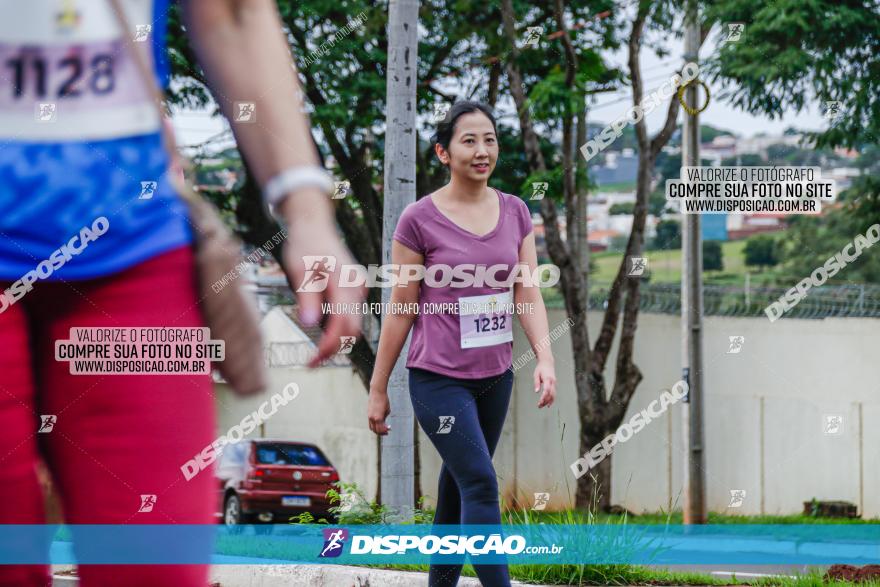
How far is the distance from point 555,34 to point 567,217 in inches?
85.2

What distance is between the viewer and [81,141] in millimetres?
1654

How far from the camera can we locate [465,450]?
3.95 m

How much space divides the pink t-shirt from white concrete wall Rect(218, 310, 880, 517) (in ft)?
33.7

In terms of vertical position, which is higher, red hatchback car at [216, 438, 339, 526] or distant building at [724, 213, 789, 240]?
distant building at [724, 213, 789, 240]

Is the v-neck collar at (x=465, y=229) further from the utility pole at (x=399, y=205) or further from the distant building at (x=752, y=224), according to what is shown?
the distant building at (x=752, y=224)

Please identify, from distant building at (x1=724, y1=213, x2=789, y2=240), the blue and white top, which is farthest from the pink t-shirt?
distant building at (x1=724, y1=213, x2=789, y2=240)

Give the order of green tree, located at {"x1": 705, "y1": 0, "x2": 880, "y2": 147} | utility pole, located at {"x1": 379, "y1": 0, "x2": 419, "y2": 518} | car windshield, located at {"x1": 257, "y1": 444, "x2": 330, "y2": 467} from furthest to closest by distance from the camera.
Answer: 1. car windshield, located at {"x1": 257, "y1": 444, "x2": 330, "y2": 467}
2. green tree, located at {"x1": 705, "y1": 0, "x2": 880, "y2": 147}
3. utility pole, located at {"x1": 379, "y1": 0, "x2": 419, "y2": 518}

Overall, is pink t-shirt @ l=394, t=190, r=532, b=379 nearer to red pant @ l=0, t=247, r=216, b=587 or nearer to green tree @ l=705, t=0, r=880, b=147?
red pant @ l=0, t=247, r=216, b=587

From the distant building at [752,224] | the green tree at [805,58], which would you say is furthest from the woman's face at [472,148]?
the distant building at [752,224]

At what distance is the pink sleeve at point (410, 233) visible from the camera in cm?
423

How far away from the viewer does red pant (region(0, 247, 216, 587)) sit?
1.53 meters

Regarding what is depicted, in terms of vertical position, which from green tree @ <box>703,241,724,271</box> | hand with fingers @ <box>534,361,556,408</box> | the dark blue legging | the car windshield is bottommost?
the car windshield

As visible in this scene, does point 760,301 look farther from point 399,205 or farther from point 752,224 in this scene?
point 399,205

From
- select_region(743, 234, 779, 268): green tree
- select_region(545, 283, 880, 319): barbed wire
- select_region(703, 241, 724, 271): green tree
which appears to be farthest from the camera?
select_region(743, 234, 779, 268): green tree
